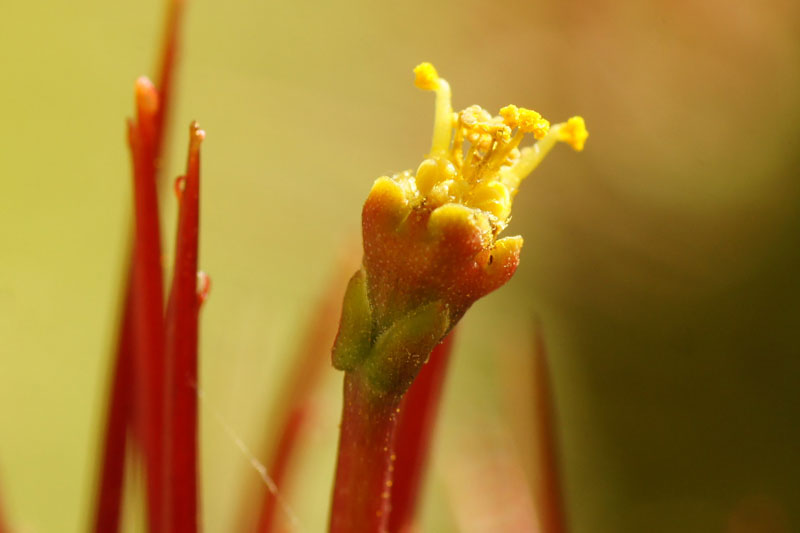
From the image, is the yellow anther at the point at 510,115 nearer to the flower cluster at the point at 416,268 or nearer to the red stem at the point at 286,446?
the flower cluster at the point at 416,268

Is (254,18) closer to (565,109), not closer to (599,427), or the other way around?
(565,109)

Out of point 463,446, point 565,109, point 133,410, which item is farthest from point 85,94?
point 133,410

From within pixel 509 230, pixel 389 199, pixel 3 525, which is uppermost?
pixel 509 230

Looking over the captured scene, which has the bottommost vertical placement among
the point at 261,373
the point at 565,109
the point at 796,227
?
the point at 261,373

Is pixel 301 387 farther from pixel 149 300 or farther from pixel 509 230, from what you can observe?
pixel 509 230

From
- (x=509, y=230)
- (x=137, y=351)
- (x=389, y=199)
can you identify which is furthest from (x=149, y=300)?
(x=509, y=230)

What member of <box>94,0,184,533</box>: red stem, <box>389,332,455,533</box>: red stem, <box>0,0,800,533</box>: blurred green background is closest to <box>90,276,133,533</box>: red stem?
<box>94,0,184,533</box>: red stem

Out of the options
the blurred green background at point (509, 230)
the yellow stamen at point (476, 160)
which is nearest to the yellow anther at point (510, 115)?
the yellow stamen at point (476, 160)
